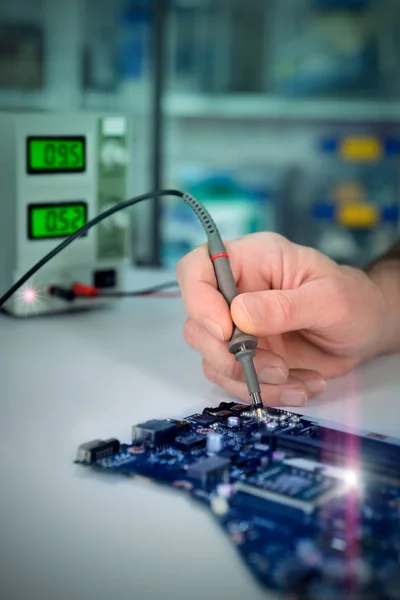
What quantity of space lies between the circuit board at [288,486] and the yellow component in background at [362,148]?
8.89ft

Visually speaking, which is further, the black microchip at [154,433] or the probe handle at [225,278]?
the probe handle at [225,278]

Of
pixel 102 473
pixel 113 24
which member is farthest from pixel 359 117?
pixel 102 473

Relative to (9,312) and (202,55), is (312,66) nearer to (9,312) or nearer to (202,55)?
(202,55)

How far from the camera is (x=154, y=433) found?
0.65 metres

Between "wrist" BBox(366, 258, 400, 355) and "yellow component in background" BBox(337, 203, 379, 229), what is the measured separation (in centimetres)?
227

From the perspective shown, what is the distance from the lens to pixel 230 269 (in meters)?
0.86

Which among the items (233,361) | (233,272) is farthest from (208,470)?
(233,272)

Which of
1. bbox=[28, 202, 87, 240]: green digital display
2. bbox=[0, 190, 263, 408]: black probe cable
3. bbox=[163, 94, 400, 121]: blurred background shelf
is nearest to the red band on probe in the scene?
bbox=[0, 190, 263, 408]: black probe cable

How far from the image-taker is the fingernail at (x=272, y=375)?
2.69ft

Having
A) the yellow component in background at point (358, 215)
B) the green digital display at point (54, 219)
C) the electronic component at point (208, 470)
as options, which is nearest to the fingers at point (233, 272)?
the electronic component at point (208, 470)

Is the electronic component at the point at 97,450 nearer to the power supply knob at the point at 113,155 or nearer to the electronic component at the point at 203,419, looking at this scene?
the electronic component at the point at 203,419

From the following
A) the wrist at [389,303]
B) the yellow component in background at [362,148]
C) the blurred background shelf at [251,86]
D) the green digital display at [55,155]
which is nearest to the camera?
the wrist at [389,303]

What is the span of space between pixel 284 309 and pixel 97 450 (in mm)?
251

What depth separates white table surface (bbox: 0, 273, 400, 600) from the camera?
0.49m
